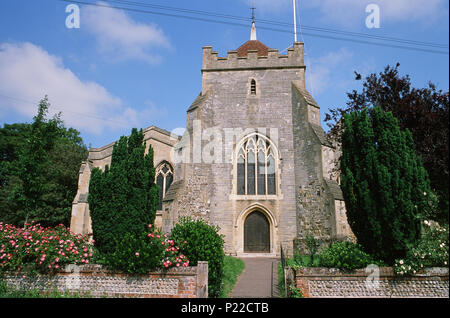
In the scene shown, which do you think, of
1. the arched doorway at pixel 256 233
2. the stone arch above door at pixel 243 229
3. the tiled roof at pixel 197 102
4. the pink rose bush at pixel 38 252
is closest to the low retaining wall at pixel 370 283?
the pink rose bush at pixel 38 252

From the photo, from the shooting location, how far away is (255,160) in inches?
620

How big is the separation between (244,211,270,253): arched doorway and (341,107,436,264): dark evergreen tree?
7.13 m

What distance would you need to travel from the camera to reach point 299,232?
13969 mm

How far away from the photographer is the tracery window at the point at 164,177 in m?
18.1

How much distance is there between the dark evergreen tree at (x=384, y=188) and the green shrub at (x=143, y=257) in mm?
4748

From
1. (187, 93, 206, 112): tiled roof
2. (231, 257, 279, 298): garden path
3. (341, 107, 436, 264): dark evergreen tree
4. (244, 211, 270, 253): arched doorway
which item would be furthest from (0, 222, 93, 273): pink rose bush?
(187, 93, 206, 112): tiled roof

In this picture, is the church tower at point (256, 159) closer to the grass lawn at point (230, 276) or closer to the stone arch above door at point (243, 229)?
the stone arch above door at point (243, 229)

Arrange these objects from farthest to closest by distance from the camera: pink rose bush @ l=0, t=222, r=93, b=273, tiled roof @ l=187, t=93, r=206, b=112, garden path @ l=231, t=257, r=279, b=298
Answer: tiled roof @ l=187, t=93, r=206, b=112, garden path @ l=231, t=257, r=279, b=298, pink rose bush @ l=0, t=222, r=93, b=273

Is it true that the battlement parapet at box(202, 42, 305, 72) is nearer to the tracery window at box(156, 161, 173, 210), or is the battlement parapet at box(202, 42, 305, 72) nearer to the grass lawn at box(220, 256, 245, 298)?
the tracery window at box(156, 161, 173, 210)

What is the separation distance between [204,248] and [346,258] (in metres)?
3.57

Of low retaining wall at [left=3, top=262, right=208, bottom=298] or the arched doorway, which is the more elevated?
the arched doorway

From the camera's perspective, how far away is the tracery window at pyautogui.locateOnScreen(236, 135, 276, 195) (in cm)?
1534

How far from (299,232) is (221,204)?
403 centimetres
